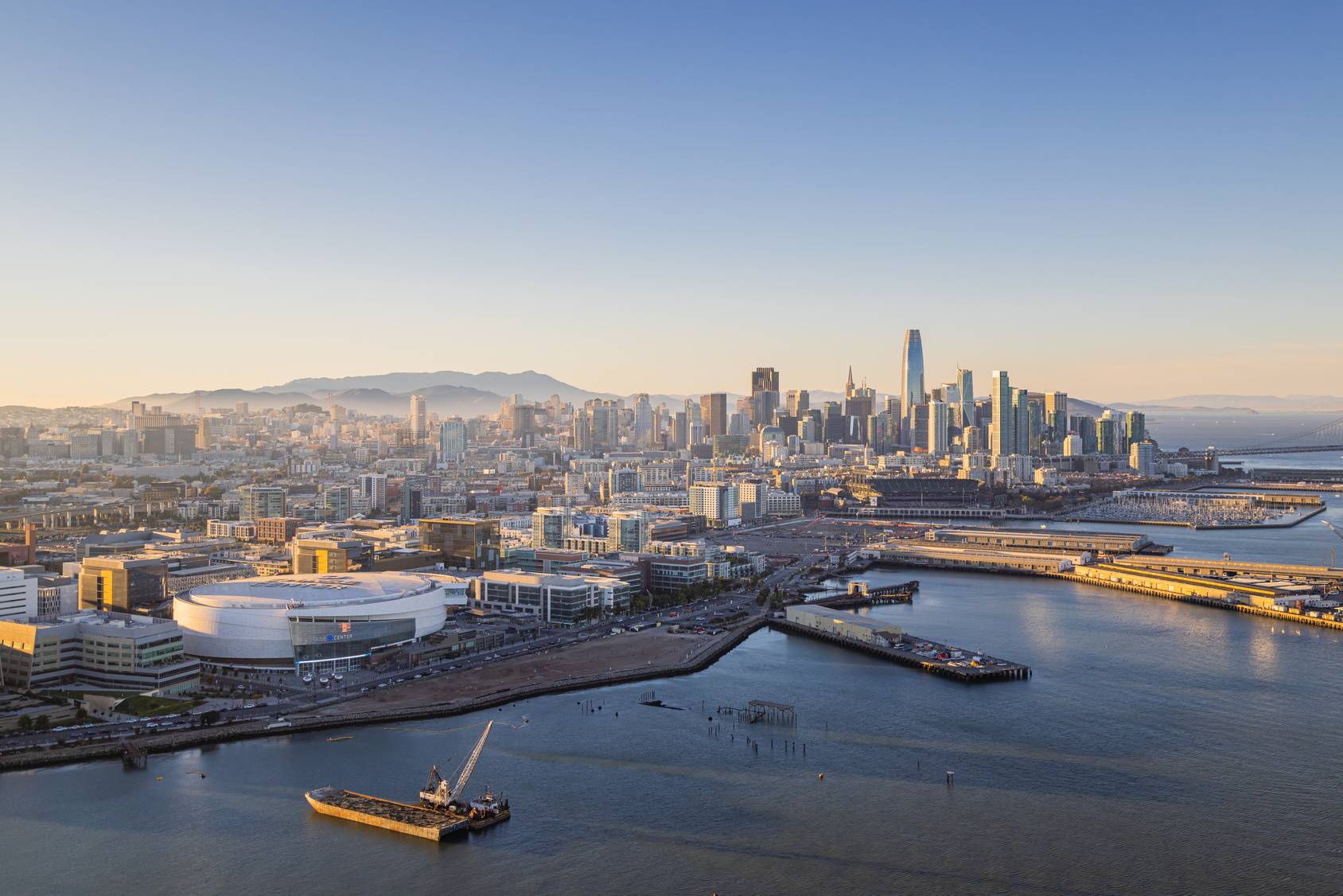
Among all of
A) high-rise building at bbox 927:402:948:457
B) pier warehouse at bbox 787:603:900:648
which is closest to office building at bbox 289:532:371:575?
pier warehouse at bbox 787:603:900:648

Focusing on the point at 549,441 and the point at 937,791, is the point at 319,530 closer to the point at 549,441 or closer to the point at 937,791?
the point at 937,791

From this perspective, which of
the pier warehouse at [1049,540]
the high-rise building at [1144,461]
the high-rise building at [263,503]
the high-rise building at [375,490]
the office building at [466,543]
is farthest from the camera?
the high-rise building at [1144,461]

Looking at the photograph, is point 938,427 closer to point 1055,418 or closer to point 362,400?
point 1055,418

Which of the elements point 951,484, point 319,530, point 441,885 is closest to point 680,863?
point 441,885

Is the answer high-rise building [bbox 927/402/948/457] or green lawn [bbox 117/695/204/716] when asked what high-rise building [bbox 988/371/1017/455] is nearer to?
high-rise building [bbox 927/402/948/457]

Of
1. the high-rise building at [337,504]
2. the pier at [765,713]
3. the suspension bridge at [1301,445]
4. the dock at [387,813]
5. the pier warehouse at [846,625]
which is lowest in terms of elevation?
the dock at [387,813]

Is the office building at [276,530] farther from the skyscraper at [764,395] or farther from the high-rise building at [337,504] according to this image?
the skyscraper at [764,395]

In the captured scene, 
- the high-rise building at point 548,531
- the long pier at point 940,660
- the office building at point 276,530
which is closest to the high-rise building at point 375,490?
the office building at point 276,530
